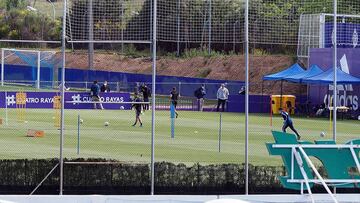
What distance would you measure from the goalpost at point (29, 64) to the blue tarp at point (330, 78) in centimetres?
1964

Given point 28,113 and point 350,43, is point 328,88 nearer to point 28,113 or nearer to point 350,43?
point 350,43

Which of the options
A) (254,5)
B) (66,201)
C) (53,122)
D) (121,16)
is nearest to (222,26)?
(254,5)

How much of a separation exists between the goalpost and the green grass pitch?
13.9 m

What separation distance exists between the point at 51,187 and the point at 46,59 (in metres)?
48.1

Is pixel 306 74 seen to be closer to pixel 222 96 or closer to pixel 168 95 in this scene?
pixel 222 96

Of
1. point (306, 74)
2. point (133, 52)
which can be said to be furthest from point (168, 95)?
point (306, 74)

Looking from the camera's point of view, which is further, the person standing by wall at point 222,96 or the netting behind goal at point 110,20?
the person standing by wall at point 222,96

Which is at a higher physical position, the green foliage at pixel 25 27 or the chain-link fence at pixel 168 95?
the green foliage at pixel 25 27

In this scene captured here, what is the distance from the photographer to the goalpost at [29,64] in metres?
70.1

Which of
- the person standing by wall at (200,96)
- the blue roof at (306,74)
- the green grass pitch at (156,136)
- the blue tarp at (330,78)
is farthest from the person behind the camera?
the person standing by wall at (200,96)

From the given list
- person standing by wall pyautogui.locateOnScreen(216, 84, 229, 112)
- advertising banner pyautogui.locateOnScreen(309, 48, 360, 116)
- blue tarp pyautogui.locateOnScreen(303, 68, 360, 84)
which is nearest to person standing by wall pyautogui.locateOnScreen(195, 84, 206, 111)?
person standing by wall pyautogui.locateOnScreen(216, 84, 229, 112)

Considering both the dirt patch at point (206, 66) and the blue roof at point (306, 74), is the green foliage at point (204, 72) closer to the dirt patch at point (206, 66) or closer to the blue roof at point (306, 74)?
the dirt patch at point (206, 66)

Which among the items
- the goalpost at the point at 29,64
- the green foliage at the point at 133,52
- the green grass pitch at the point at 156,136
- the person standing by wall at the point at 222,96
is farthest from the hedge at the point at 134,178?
the goalpost at the point at 29,64

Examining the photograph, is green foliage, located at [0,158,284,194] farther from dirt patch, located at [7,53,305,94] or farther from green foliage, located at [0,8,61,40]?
dirt patch, located at [7,53,305,94]
